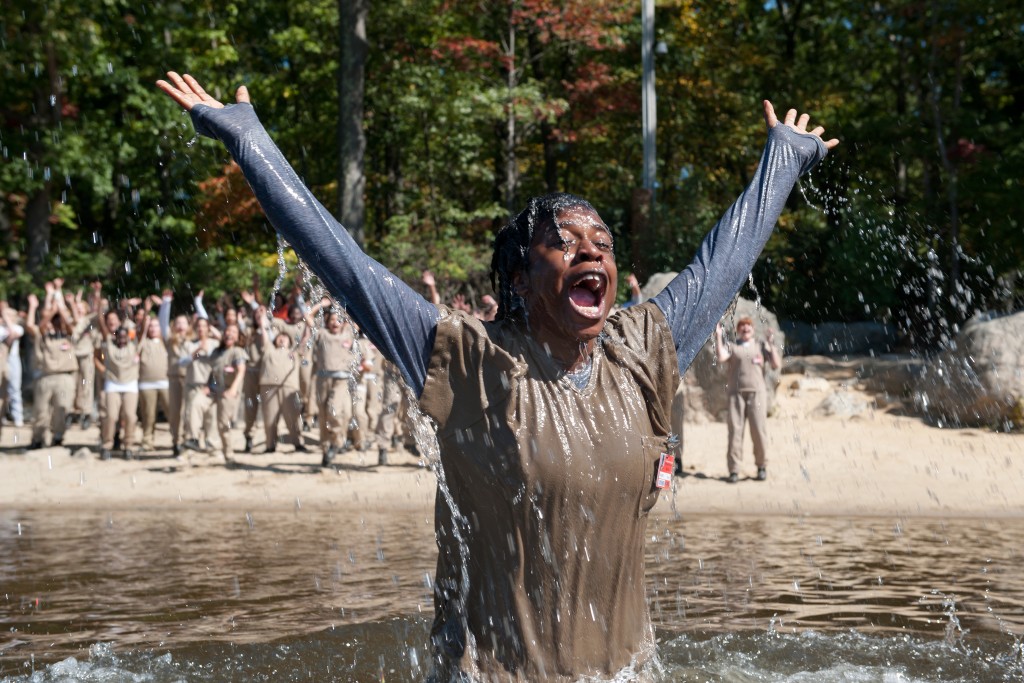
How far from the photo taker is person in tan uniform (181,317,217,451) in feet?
51.9

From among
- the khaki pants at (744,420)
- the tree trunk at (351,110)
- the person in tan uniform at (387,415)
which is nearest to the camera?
the khaki pants at (744,420)

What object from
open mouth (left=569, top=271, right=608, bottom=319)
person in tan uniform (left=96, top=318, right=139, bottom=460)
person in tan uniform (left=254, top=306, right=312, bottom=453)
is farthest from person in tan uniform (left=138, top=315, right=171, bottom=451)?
open mouth (left=569, top=271, right=608, bottom=319)

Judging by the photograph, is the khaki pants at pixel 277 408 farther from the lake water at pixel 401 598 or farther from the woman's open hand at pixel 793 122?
the woman's open hand at pixel 793 122

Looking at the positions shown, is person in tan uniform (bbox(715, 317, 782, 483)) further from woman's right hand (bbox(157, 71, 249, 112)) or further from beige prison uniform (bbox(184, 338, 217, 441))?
woman's right hand (bbox(157, 71, 249, 112))

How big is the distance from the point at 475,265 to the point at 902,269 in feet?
28.4

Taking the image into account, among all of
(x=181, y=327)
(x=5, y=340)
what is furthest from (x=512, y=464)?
(x=5, y=340)

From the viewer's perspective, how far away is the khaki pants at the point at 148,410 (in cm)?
1614

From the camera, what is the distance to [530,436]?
9.69 feet

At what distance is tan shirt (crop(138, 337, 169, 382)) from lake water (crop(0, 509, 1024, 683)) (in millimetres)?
4524

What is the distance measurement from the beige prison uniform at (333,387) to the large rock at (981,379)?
296 inches

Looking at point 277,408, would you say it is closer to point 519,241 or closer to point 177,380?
point 177,380

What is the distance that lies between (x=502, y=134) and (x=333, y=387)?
13286 mm

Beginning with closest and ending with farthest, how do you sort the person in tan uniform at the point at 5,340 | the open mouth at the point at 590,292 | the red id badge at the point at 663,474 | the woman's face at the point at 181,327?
the open mouth at the point at 590,292
the red id badge at the point at 663,474
the woman's face at the point at 181,327
the person in tan uniform at the point at 5,340

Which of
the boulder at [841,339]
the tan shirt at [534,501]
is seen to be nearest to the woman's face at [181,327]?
the boulder at [841,339]
